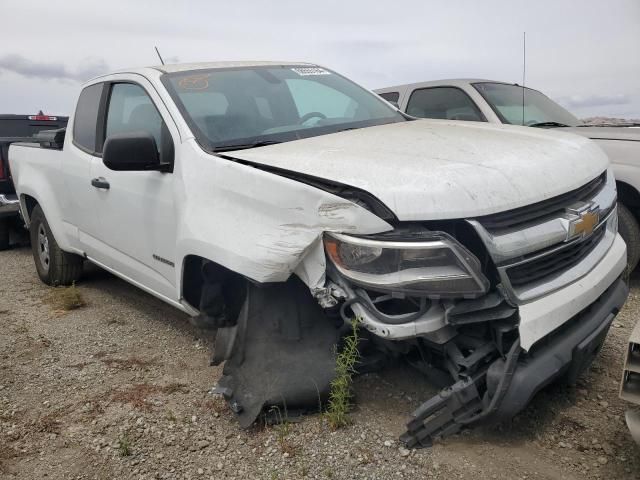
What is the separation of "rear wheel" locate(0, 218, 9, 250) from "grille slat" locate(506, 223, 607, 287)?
705cm

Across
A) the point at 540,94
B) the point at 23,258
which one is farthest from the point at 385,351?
the point at 23,258

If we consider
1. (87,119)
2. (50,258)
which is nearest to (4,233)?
(50,258)

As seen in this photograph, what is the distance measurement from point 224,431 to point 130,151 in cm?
152

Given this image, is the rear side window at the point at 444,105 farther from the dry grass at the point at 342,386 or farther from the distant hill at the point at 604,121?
the dry grass at the point at 342,386

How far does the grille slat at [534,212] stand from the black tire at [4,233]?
698 centimetres

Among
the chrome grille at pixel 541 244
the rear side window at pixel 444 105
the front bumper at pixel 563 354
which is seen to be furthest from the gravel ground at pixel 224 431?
the rear side window at pixel 444 105

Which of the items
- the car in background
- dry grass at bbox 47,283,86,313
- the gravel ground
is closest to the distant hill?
the car in background

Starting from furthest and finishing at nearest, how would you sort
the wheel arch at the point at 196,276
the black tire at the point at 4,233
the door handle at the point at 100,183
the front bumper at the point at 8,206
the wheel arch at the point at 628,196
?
Result: 1. the black tire at the point at 4,233
2. the front bumper at the point at 8,206
3. the wheel arch at the point at 628,196
4. the door handle at the point at 100,183
5. the wheel arch at the point at 196,276

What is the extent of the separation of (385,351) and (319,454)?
556mm

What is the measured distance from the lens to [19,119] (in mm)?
7980

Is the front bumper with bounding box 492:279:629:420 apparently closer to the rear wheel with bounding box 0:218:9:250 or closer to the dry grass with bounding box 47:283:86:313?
the dry grass with bounding box 47:283:86:313

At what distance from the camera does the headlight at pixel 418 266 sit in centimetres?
221

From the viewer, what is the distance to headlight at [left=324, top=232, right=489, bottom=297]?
7.25ft

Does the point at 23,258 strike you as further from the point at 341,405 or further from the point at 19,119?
the point at 341,405
